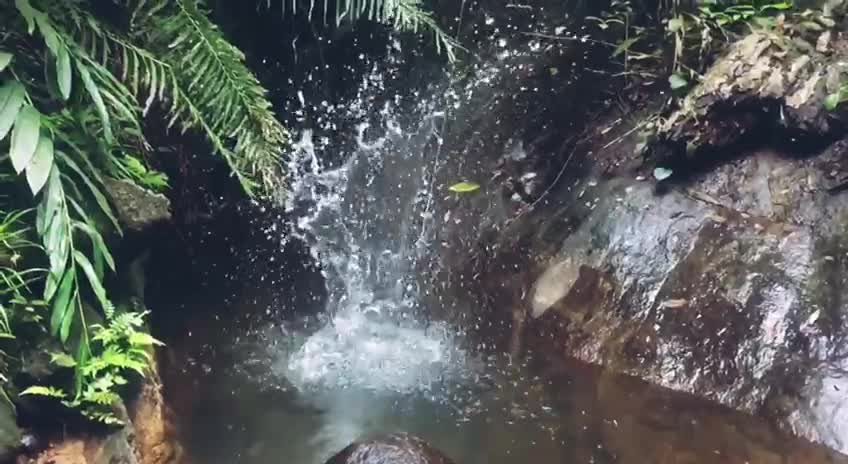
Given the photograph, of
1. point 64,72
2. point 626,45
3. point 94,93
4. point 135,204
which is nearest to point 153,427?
point 135,204

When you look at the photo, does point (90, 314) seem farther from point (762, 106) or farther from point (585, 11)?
point (585, 11)

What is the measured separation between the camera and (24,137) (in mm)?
3160

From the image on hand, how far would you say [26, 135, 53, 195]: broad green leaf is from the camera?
10.3ft

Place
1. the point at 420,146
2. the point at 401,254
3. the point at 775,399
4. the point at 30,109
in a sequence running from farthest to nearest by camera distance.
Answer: the point at 420,146, the point at 401,254, the point at 775,399, the point at 30,109

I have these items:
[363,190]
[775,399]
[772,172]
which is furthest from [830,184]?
[363,190]

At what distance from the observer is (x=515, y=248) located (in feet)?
17.6

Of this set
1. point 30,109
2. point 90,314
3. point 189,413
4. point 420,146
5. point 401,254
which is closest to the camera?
point 30,109

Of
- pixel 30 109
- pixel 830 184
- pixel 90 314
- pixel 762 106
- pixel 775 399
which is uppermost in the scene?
pixel 30 109

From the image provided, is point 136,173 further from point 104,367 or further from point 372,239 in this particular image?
point 372,239

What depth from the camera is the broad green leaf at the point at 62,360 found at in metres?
3.30

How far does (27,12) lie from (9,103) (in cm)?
38

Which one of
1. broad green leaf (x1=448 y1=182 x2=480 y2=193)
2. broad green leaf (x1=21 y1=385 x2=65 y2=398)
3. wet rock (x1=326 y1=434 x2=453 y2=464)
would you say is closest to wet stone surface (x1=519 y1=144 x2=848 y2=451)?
broad green leaf (x1=448 y1=182 x2=480 y2=193)

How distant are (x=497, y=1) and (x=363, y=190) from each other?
6.46ft

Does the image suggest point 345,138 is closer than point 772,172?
No
